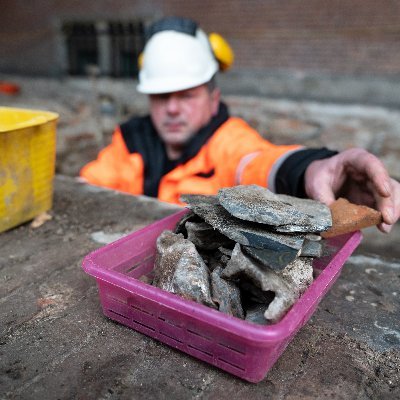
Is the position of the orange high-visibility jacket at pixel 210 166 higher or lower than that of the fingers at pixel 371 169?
lower

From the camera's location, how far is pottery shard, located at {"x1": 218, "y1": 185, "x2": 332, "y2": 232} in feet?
3.94

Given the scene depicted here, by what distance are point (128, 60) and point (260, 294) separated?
6546mm

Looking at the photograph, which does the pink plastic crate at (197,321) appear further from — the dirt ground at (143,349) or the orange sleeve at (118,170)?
the orange sleeve at (118,170)

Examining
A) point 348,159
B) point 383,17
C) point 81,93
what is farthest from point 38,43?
point 348,159

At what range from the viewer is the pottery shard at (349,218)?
1448 mm

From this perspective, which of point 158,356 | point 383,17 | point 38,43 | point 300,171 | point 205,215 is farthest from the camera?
point 38,43

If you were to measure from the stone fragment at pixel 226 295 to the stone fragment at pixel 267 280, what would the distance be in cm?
2

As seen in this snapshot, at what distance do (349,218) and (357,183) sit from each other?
37 centimetres

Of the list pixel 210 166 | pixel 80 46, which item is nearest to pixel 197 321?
pixel 210 166

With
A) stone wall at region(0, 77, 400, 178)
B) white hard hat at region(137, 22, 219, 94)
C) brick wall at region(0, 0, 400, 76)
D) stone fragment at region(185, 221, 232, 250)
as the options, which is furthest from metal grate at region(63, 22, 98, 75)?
stone fragment at region(185, 221, 232, 250)

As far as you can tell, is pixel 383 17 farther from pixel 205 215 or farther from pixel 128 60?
pixel 205 215

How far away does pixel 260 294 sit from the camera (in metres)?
1.16

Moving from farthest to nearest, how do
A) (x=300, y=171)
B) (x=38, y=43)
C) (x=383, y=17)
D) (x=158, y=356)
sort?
(x=38, y=43) < (x=383, y=17) < (x=300, y=171) < (x=158, y=356)

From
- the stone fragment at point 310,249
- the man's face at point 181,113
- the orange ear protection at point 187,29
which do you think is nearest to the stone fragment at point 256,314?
the stone fragment at point 310,249
